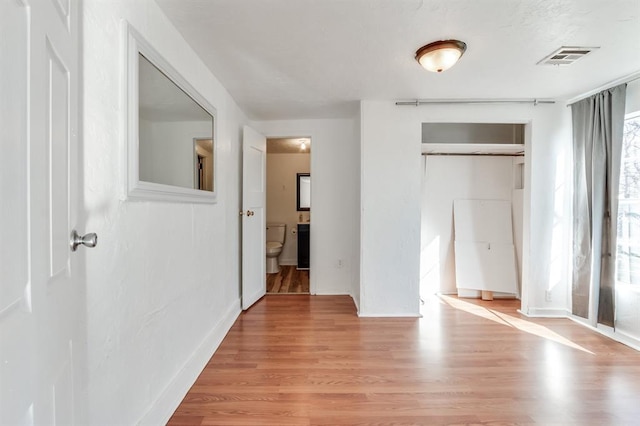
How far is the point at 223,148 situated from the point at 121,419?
1.93m

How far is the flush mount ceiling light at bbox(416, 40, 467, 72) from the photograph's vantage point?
5.69 feet

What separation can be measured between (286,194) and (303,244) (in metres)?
1.04

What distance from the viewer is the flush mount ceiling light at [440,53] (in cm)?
173

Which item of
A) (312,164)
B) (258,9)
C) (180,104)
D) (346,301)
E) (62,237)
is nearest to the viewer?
(62,237)

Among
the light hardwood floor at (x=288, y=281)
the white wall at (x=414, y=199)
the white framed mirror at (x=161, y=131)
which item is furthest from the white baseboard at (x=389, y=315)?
the white framed mirror at (x=161, y=131)

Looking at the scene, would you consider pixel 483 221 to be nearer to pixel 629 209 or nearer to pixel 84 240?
pixel 629 209

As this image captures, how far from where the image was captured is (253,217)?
3156 mm

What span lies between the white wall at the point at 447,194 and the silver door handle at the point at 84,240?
3.30 m

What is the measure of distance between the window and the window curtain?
0.29 feet

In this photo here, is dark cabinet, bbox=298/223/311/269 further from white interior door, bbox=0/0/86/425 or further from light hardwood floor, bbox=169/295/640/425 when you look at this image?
white interior door, bbox=0/0/86/425

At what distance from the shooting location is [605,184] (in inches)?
95.2

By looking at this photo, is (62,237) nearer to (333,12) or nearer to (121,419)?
(121,419)

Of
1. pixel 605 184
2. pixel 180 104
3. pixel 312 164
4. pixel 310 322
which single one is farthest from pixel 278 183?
pixel 605 184

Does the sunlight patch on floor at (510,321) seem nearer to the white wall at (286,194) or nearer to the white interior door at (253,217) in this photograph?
the white interior door at (253,217)
